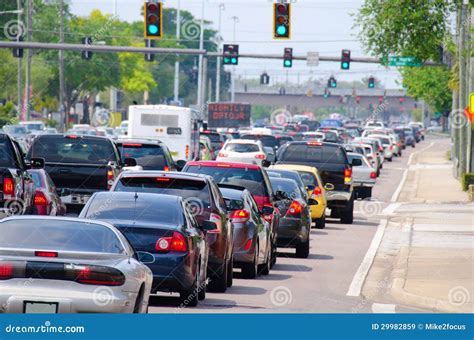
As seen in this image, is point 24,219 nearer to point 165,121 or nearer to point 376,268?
point 376,268

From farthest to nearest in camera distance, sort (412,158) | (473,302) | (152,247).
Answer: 1. (412,158)
2. (473,302)
3. (152,247)

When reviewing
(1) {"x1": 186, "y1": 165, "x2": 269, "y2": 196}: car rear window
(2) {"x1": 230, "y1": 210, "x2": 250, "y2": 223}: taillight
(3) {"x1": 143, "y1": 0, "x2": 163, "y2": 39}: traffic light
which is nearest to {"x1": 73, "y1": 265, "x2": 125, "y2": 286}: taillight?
(2) {"x1": 230, "y1": 210, "x2": 250, "y2": 223}: taillight

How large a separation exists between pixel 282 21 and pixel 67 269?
27.9m

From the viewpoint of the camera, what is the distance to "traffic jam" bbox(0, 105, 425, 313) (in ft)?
43.2

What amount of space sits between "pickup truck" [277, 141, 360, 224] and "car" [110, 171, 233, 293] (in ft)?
61.6

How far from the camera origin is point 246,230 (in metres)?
21.7

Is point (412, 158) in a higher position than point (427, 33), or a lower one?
lower

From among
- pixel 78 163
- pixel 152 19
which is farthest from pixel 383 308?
pixel 152 19

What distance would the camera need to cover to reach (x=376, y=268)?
26.0m

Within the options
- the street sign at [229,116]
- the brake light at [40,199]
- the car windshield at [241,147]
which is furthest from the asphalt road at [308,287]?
the street sign at [229,116]

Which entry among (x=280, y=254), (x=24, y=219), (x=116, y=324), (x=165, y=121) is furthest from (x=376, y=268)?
(x=165, y=121)

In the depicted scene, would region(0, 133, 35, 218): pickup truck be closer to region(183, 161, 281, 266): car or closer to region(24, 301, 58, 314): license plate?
region(183, 161, 281, 266): car

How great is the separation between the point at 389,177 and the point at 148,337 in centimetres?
6370

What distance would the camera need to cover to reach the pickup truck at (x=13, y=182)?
72.7 feet
